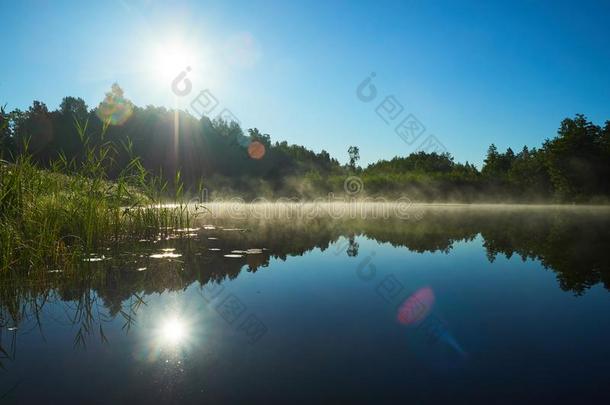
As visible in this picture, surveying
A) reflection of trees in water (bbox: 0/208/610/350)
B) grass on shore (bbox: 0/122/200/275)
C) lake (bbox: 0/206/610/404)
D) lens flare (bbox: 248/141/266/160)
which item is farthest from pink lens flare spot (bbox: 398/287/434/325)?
lens flare (bbox: 248/141/266/160)

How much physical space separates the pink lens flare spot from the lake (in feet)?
0.10

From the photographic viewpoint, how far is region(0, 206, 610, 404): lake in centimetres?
251

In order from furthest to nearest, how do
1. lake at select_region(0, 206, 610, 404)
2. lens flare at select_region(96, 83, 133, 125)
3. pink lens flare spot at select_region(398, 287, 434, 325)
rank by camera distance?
lens flare at select_region(96, 83, 133, 125)
pink lens flare spot at select_region(398, 287, 434, 325)
lake at select_region(0, 206, 610, 404)

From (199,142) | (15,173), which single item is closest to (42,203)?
(15,173)

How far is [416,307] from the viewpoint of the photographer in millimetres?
4387

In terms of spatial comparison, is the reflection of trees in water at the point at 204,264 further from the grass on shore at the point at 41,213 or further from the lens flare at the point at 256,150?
the lens flare at the point at 256,150

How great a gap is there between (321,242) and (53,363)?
25.1 feet

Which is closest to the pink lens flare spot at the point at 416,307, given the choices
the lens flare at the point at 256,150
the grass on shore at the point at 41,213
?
the grass on shore at the point at 41,213

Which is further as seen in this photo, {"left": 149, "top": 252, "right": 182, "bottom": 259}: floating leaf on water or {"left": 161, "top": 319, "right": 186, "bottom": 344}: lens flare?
{"left": 149, "top": 252, "right": 182, "bottom": 259}: floating leaf on water

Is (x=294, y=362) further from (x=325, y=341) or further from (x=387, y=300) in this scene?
(x=387, y=300)

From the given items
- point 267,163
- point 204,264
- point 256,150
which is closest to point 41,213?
point 204,264

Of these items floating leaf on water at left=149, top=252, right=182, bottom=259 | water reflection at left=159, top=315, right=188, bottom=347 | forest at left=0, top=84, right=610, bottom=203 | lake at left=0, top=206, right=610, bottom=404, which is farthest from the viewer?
Answer: forest at left=0, top=84, right=610, bottom=203

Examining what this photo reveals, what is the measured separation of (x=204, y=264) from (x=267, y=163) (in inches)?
2912

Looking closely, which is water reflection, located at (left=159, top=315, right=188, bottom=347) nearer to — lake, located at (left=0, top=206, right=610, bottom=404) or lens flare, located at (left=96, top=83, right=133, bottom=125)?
lake, located at (left=0, top=206, right=610, bottom=404)
